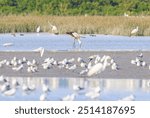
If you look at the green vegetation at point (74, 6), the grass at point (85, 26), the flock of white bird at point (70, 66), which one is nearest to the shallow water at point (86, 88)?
the flock of white bird at point (70, 66)

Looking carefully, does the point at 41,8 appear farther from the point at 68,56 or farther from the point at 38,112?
the point at 38,112

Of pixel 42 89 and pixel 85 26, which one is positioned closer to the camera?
Answer: pixel 42 89

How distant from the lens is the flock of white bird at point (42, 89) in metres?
10.1

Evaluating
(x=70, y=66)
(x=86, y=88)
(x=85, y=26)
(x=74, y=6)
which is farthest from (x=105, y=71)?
(x=74, y=6)

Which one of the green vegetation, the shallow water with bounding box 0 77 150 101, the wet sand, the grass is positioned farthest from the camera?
the green vegetation

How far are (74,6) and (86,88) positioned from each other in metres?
39.3

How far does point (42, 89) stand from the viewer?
11.1 m

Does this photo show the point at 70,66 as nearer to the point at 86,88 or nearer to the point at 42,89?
the point at 86,88

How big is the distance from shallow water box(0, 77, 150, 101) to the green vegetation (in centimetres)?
3448

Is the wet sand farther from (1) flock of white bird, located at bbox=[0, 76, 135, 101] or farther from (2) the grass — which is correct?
(2) the grass

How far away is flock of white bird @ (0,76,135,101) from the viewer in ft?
33.2

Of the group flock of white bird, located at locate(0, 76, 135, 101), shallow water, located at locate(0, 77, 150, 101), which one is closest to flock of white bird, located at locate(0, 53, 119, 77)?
shallow water, located at locate(0, 77, 150, 101)

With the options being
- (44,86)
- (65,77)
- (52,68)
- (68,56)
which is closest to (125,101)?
(44,86)

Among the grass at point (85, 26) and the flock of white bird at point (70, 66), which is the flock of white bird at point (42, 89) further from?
the grass at point (85, 26)
